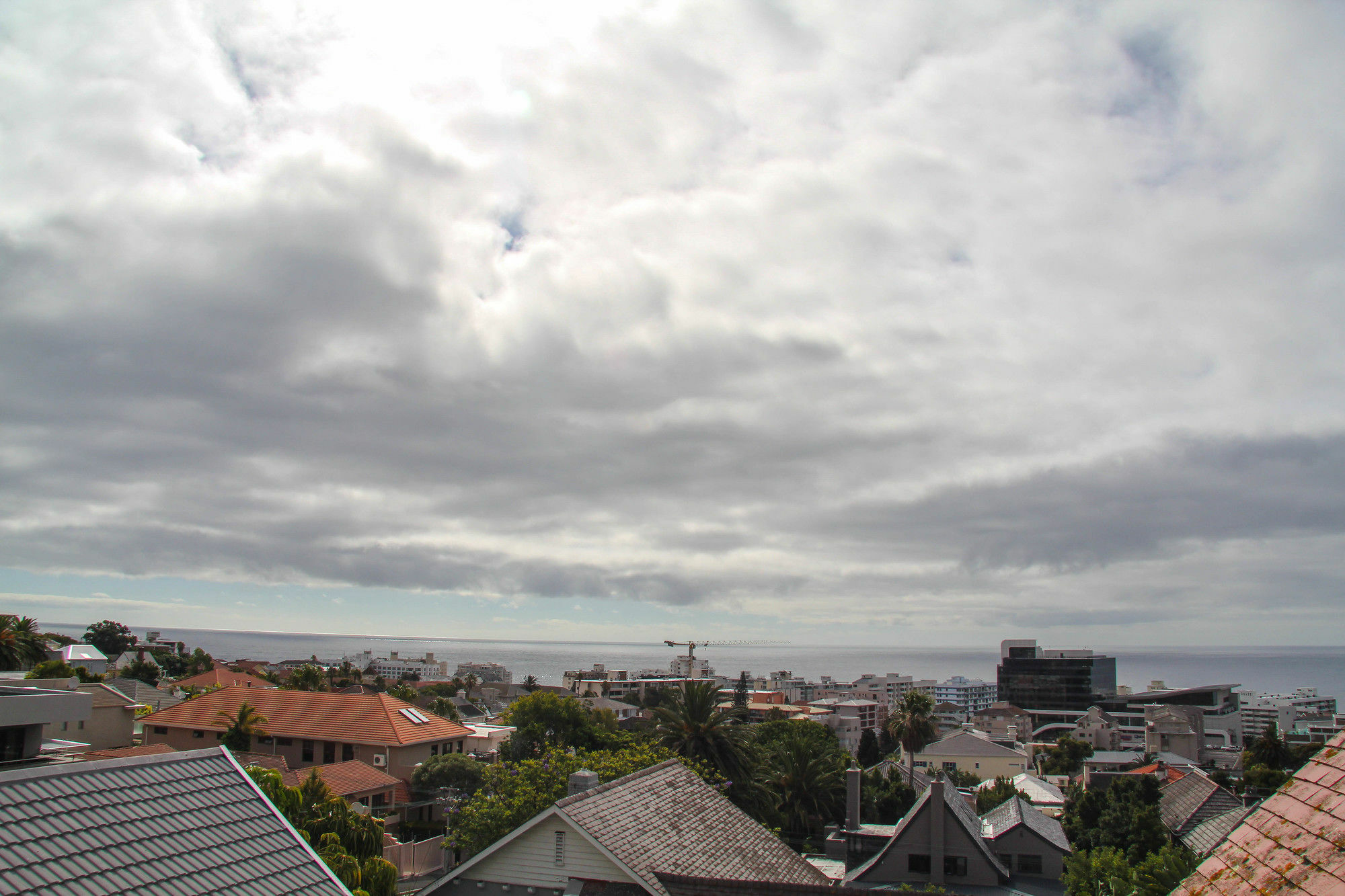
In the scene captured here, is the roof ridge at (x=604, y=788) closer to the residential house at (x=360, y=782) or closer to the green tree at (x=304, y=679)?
the residential house at (x=360, y=782)

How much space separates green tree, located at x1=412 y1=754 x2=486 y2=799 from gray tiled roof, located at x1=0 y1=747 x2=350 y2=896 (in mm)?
48311

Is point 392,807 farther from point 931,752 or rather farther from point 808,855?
point 931,752

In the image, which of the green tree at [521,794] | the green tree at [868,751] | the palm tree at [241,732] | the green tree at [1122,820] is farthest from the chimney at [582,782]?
the green tree at [868,751]

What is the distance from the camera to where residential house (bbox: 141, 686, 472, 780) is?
61500mm

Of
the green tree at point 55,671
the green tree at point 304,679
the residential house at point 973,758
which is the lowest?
the residential house at point 973,758

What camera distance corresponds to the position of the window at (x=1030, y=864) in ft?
170

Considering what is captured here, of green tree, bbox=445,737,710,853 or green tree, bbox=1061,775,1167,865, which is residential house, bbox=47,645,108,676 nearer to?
green tree, bbox=445,737,710,853

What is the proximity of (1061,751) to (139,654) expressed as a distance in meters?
163

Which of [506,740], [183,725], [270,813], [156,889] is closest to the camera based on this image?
[156,889]

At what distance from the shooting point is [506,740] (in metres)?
71.8

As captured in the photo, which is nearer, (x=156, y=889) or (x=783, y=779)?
(x=156, y=889)

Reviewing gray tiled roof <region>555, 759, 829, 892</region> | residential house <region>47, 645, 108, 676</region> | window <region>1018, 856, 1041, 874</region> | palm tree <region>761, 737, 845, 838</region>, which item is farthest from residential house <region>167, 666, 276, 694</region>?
gray tiled roof <region>555, 759, 829, 892</region>

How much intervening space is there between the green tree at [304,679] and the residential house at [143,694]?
38.7 ft

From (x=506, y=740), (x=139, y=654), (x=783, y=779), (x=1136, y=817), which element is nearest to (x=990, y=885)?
(x=1136, y=817)
